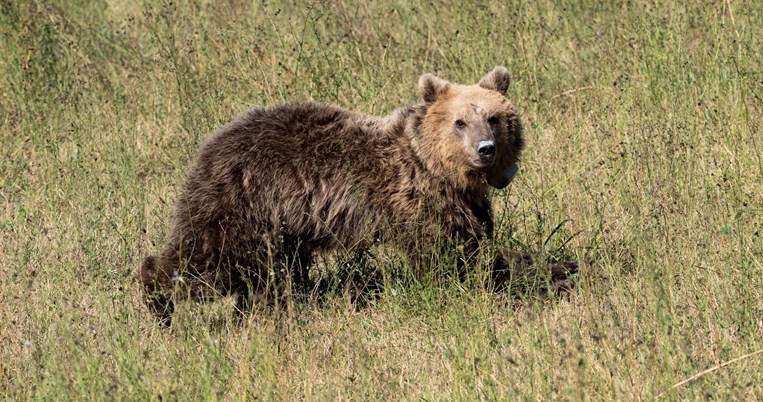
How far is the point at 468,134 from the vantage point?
6992mm

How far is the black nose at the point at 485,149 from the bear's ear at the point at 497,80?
2.29 feet

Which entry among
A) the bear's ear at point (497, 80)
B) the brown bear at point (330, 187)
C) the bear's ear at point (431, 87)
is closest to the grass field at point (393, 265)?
the brown bear at point (330, 187)

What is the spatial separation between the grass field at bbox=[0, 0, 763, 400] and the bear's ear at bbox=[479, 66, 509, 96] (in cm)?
79

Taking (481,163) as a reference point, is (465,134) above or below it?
above

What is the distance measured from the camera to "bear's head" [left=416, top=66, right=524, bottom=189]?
698 cm

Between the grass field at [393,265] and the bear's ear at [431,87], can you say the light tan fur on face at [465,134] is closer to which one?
the bear's ear at [431,87]

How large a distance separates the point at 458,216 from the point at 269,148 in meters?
1.18

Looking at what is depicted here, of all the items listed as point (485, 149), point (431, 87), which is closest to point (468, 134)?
point (485, 149)

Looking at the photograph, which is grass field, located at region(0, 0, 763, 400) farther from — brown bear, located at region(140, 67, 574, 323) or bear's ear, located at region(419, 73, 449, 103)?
bear's ear, located at region(419, 73, 449, 103)

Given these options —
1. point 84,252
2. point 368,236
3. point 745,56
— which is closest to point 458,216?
point 368,236

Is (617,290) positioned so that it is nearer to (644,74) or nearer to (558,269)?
(558,269)

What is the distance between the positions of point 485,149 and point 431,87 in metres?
0.65

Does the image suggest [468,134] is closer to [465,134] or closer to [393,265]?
[465,134]

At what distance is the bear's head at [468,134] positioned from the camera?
22.9 feet
